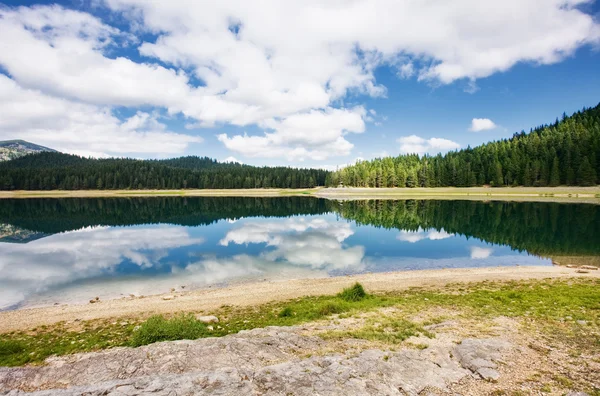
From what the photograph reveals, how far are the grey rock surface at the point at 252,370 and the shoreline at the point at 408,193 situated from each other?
9153cm

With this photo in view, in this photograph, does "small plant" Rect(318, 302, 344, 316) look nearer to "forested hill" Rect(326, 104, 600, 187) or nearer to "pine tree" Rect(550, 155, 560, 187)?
"forested hill" Rect(326, 104, 600, 187)

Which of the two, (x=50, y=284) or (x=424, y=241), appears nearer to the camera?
(x=50, y=284)

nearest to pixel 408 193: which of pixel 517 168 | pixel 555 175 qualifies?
pixel 517 168

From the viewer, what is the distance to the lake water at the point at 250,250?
24.4 m

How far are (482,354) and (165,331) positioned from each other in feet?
32.8

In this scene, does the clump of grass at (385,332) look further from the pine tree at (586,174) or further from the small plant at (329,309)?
the pine tree at (586,174)

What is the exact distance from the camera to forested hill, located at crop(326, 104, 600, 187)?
100 meters

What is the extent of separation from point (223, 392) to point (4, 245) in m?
49.7

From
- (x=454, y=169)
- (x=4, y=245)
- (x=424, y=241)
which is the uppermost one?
(x=454, y=169)

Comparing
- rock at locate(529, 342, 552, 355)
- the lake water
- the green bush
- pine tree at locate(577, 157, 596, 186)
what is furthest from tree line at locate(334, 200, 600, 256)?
pine tree at locate(577, 157, 596, 186)

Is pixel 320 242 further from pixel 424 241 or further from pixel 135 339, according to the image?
pixel 135 339

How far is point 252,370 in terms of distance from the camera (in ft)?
26.1

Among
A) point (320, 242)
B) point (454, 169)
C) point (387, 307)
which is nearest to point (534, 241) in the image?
point (320, 242)

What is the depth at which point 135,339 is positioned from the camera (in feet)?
34.9
